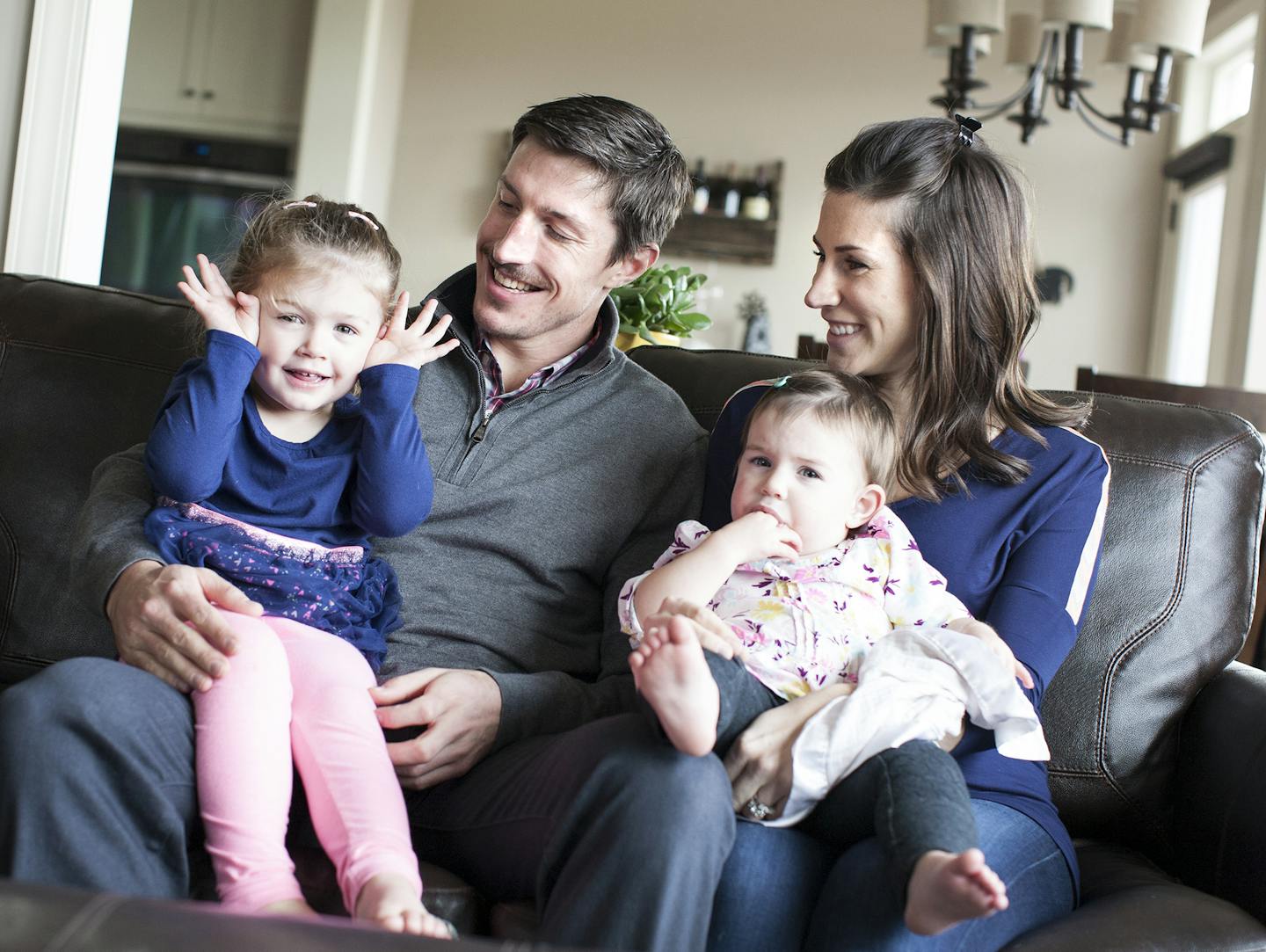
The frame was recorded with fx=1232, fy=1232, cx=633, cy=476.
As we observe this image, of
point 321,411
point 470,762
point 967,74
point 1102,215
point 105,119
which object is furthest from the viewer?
point 1102,215

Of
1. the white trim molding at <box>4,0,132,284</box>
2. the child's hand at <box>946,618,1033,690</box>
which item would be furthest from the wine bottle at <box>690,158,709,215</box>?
the child's hand at <box>946,618,1033,690</box>

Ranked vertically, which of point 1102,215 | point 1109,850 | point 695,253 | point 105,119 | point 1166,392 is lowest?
point 1109,850

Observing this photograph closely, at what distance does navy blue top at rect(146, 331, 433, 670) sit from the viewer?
144 cm

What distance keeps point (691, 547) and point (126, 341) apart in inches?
37.9

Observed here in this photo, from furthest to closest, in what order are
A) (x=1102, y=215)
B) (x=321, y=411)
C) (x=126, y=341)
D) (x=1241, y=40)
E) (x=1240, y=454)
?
(x=1102, y=215)
(x=1241, y=40)
(x=126, y=341)
(x=1240, y=454)
(x=321, y=411)

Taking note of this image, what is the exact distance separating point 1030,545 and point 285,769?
92cm

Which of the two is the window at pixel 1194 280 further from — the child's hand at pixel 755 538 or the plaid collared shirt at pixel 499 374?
the child's hand at pixel 755 538

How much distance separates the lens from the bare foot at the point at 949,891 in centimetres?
97

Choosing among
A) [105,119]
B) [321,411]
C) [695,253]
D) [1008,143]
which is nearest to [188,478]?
[321,411]

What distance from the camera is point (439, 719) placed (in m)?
1.37

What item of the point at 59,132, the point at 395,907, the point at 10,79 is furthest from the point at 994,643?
the point at 10,79

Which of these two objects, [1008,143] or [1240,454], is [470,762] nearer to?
[1240,454]

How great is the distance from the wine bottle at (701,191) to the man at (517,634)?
4655mm

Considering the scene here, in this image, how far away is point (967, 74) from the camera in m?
4.23
